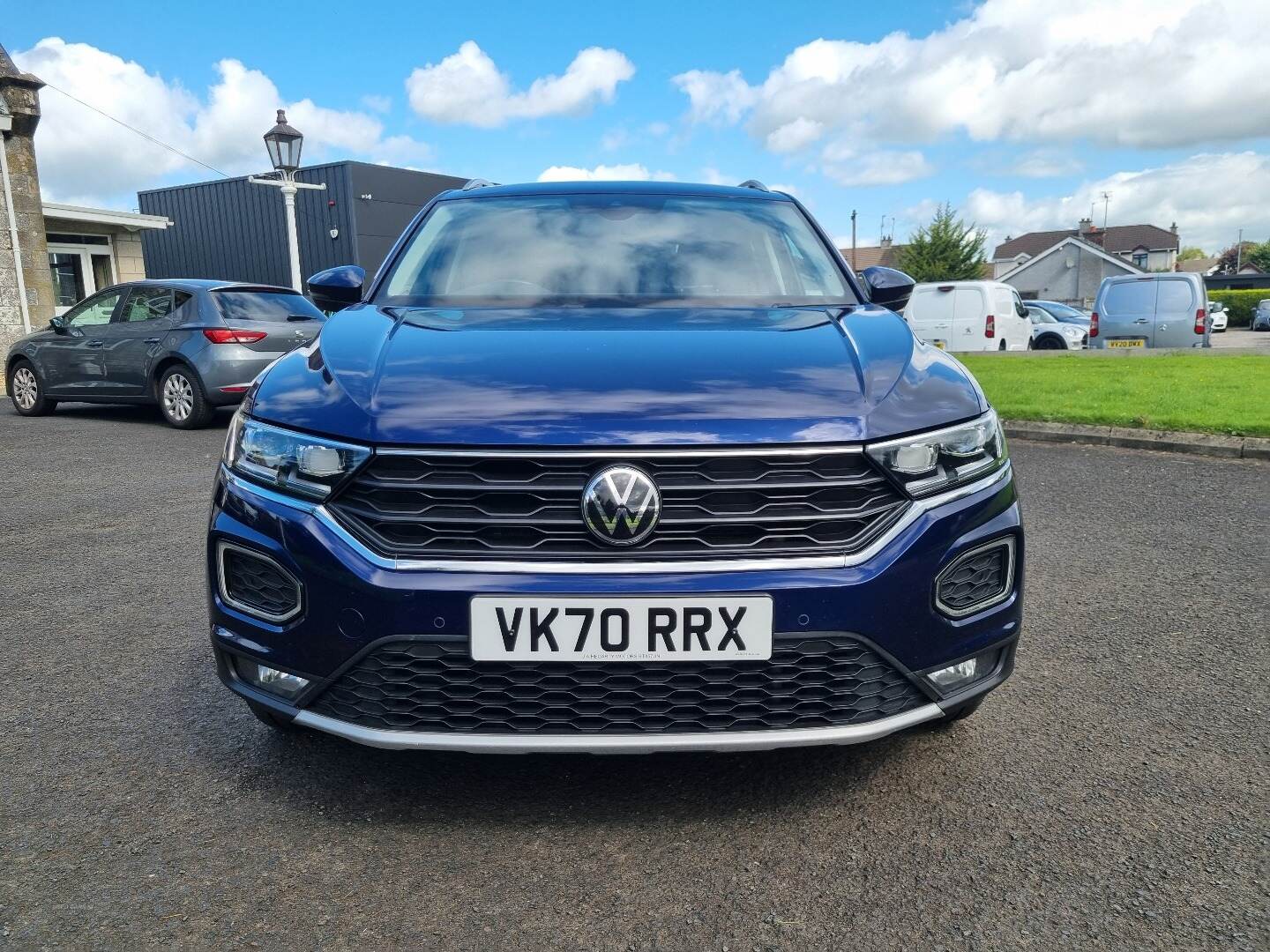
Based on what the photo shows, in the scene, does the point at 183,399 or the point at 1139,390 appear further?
the point at 1139,390

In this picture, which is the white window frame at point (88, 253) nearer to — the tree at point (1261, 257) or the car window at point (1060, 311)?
the car window at point (1060, 311)

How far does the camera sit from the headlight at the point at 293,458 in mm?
2111

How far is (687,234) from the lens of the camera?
3385 mm

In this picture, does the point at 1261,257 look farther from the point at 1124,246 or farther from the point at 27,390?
the point at 27,390

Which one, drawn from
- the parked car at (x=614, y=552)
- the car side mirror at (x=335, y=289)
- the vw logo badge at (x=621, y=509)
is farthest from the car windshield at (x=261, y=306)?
the vw logo badge at (x=621, y=509)

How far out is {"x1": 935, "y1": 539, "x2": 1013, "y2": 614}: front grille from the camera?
2.15 m

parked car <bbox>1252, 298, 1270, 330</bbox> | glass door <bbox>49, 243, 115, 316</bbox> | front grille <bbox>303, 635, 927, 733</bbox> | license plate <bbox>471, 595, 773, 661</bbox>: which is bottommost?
parked car <bbox>1252, 298, 1270, 330</bbox>

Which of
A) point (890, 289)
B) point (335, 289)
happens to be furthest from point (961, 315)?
point (335, 289)

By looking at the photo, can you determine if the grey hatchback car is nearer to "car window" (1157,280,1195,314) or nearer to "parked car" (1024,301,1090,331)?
"car window" (1157,280,1195,314)

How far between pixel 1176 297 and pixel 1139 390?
790 cm

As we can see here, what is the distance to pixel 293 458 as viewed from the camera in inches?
85.6

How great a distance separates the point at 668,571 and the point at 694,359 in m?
0.57

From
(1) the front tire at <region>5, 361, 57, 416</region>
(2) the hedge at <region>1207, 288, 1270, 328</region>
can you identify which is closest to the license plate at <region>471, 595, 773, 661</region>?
(1) the front tire at <region>5, 361, 57, 416</region>

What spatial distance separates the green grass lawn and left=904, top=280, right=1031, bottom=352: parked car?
3.40 metres
